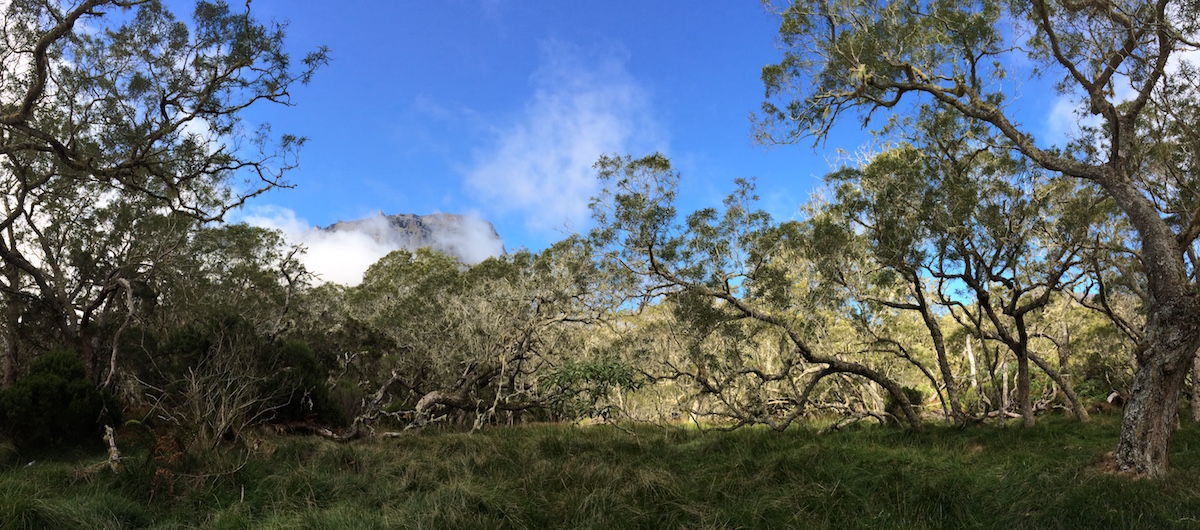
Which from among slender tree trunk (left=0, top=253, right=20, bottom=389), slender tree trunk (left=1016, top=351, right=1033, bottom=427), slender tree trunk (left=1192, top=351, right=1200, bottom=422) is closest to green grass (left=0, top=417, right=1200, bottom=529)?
slender tree trunk (left=1016, top=351, right=1033, bottom=427)

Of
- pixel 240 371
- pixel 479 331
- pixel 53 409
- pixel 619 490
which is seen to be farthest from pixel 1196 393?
pixel 53 409

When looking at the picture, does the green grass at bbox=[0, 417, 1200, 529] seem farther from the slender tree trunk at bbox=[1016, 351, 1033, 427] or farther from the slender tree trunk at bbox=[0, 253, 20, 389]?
the slender tree trunk at bbox=[0, 253, 20, 389]

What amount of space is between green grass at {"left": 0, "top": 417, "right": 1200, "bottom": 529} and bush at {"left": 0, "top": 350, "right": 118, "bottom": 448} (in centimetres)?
83

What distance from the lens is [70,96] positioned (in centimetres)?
911

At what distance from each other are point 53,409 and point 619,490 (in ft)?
28.3

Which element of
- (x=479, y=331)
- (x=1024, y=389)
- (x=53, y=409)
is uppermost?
(x=479, y=331)

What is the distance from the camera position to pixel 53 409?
8938 millimetres

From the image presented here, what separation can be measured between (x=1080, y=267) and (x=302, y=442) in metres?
13.4

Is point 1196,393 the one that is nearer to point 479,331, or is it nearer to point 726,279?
point 726,279

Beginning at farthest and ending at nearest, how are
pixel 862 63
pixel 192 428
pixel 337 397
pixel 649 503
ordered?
pixel 337 397, pixel 862 63, pixel 192 428, pixel 649 503

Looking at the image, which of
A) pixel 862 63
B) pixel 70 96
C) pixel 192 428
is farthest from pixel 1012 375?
pixel 70 96

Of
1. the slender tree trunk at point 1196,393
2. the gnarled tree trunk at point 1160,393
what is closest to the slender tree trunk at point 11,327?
the gnarled tree trunk at point 1160,393

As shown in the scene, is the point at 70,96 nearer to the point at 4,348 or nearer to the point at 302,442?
the point at 302,442

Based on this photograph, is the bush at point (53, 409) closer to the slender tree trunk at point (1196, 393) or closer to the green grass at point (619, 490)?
the green grass at point (619, 490)
